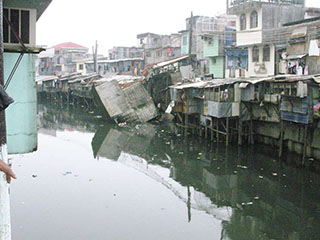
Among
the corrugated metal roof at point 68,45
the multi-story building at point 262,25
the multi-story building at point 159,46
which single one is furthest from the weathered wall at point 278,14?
the corrugated metal roof at point 68,45

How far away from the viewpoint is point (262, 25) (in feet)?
80.8

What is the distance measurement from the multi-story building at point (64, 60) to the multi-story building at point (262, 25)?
35.2 metres

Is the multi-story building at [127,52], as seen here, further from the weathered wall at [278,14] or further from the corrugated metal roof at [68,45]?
the weathered wall at [278,14]

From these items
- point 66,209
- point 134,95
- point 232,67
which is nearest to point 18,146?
point 66,209

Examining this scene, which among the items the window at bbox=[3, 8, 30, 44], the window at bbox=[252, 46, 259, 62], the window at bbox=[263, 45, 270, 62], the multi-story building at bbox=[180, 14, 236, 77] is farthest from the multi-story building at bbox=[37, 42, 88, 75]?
the window at bbox=[3, 8, 30, 44]

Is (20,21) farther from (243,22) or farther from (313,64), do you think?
(243,22)

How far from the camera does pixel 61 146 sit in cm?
1928

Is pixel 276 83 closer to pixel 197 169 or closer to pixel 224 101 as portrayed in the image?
pixel 224 101

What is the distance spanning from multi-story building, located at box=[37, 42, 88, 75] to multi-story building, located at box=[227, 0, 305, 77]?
1385 inches

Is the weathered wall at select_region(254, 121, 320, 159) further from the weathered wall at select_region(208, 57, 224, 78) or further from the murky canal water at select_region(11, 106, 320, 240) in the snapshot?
the weathered wall at select_region(208, 57, 224, 78)

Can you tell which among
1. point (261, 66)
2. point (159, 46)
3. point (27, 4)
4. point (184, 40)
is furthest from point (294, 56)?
point (159, 46)

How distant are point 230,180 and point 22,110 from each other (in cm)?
783

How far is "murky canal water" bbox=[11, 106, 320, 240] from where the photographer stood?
9.00 m

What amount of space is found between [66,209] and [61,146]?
9.52 meters
